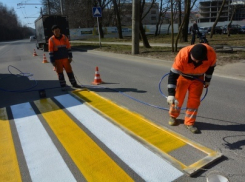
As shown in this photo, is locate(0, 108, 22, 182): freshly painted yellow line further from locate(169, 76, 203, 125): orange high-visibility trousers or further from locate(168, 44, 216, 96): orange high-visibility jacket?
locate(169, 76, 203, 125): orange high-visibility trousers

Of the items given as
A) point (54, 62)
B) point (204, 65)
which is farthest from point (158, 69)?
point (204, 65)

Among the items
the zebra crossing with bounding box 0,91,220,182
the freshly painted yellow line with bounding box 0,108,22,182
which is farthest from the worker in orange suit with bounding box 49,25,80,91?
the freshly painted yellow line with bounding box 0,108,22,182

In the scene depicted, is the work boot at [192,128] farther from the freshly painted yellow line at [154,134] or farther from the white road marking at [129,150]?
the white road marking at [129,150]

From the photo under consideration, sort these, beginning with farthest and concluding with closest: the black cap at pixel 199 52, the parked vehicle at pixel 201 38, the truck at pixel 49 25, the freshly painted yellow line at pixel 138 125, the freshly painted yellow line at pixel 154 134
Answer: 1. the truck at pixel 49 25
2. the parked vehicle at pixel 201 38
3. the freshly painted yellow line at pixel 138 125
4. the black cap at pixel 199 52
5. the freshly painted yellow line at pixel 154 134

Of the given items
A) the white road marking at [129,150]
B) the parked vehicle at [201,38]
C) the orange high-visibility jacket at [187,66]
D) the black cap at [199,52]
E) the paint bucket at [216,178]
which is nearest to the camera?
the paint bucket at [216,178]

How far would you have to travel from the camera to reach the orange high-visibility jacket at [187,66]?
12.5 feet

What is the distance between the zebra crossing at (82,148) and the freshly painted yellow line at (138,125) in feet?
0.05

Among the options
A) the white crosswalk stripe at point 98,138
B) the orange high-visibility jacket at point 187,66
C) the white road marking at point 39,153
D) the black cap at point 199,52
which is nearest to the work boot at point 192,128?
the orange high-visibility jacket at point 187,66

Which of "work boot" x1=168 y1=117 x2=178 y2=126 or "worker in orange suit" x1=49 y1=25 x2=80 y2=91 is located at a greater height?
"worker in orange suit" x1=49 y1=25 x2=80 y2=91

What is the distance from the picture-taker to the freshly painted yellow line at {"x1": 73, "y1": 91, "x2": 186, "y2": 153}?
3705 millimetres

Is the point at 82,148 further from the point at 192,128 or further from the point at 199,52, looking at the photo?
the point at 199,52

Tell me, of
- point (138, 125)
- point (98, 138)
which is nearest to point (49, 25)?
point (138, 125)

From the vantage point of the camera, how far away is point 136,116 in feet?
16.1

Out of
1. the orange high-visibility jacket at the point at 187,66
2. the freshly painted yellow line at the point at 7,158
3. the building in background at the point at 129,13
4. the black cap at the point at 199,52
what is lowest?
the freshly painted yellow line at the point at 7,158
